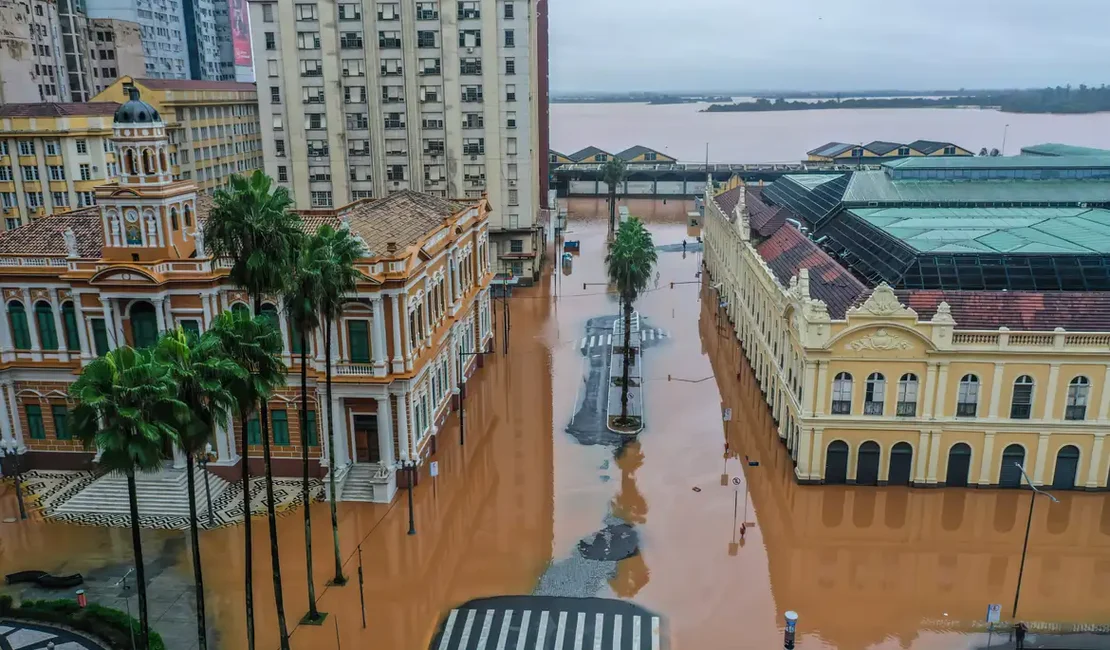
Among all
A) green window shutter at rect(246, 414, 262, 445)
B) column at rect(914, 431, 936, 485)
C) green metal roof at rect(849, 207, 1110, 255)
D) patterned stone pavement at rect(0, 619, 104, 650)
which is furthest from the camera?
green metal roof at rect(849, 207, 1110, 255)

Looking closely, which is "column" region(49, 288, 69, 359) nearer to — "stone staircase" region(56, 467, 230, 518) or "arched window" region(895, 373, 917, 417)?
"stone staircase" region(56, 467, 230, 518)

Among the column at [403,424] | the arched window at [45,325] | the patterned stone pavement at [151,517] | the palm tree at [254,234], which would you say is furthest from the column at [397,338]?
the arched window at [45,325]

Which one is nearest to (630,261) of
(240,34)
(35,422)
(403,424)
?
(403,424)

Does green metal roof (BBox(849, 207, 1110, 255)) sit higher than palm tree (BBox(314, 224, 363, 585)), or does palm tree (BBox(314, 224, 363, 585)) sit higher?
palm tree (BBox(314, 224, 363, 585))

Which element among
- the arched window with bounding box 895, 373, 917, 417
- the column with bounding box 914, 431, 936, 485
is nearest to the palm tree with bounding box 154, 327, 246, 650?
the arched window with bounding box 895, 373, 917, 417

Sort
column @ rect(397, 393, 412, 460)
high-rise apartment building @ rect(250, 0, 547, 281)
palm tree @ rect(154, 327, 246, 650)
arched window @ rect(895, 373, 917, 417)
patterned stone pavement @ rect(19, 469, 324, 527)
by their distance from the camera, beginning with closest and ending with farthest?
palm tree @ rect(154, 327, 246, 650), patterned stone pavement @ rect(19, 469, 324, 527), arched window @ rect(895, 373, 917, 417), column @ rect(397, 393, 412, 460), high-rise apartment building @ rect(250, 0, 547, 281)

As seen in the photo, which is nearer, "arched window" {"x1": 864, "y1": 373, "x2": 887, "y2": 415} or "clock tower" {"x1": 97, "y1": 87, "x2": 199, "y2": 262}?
"clock tower" {"x1": 97, "y1": 87, "x2": 199, "y2": 262}

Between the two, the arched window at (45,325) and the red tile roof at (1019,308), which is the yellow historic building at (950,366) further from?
the arched window at (45,325)

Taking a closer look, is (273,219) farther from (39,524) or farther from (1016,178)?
(1016,178)
